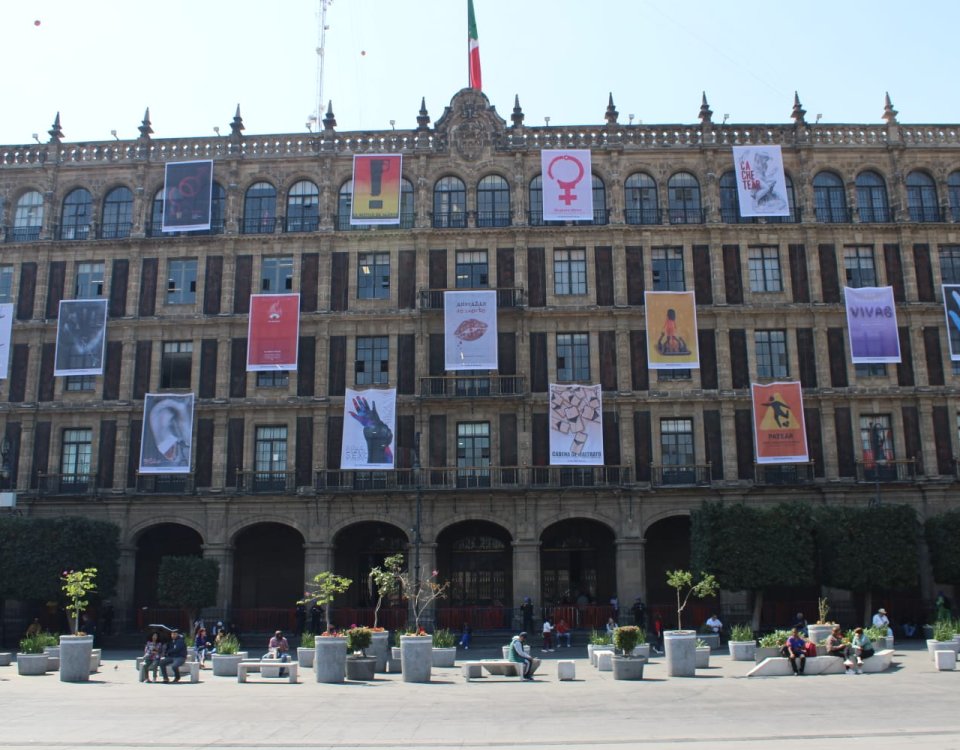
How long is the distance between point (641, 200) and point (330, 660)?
97.3 ft

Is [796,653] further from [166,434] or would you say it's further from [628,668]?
[166,434]

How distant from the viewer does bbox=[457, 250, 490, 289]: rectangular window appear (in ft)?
154

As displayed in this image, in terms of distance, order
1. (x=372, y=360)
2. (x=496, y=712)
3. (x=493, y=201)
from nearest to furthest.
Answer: (x=496, y=712), (x=372, y=360), (x=493, y=201)

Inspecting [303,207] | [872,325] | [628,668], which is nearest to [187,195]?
[303,207]

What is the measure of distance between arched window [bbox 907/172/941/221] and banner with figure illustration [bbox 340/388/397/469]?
1103 inches

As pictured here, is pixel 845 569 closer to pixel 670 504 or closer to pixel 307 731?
pixel 670 504

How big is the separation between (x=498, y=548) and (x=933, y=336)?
939 inches

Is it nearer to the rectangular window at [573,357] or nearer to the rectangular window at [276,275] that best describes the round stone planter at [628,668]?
the rectangular window at [573,357]

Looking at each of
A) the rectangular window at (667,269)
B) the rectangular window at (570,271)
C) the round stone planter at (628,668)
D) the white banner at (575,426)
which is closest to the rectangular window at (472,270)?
the rectangular window at (570,271)

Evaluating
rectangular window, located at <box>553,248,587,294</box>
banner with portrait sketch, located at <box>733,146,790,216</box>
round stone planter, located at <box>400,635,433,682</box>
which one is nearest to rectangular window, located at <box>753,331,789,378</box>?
banner with portrait sketch, located at <box>733,146,790,216</box>

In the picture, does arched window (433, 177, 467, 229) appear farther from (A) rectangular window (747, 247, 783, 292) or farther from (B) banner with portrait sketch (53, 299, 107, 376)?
(B) banner with portrait sketch (53, 299, 107, 376)

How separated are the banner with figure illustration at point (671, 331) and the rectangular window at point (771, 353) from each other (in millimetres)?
3200

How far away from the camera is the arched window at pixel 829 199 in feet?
157

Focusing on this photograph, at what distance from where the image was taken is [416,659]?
27.6 metres
